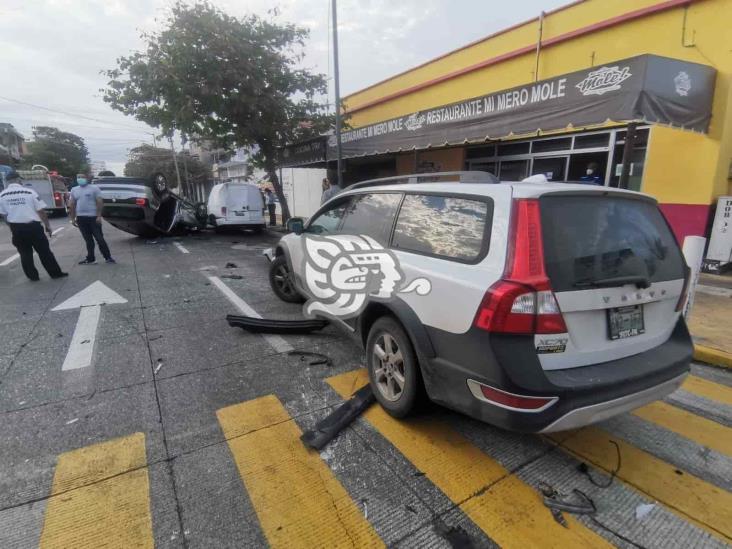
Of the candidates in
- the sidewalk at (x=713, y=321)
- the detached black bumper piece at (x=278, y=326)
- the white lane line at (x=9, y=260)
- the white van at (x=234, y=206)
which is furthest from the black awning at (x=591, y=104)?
the white lane line at (x=9, y=260)

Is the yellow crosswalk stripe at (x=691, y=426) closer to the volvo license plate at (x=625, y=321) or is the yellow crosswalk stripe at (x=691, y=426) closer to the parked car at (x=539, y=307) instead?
the parked car at (x=539, y=307)

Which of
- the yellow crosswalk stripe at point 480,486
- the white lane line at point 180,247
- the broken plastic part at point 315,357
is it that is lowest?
the yellow crosswalk stripe at point 480,486

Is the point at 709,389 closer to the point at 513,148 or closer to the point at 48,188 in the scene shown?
the point at 513,148

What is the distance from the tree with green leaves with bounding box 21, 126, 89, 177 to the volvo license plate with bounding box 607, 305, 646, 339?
75.8 meters

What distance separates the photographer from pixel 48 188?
24406mm

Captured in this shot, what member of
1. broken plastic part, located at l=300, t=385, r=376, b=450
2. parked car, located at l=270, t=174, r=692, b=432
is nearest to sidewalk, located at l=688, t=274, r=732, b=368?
parked car, located at l=270, t=174, r=692, b=432

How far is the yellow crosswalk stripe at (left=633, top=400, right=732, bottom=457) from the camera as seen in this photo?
2580mm

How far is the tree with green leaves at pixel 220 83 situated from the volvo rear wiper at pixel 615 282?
40.0ft

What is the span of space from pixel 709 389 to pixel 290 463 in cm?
360

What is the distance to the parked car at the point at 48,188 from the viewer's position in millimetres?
23484

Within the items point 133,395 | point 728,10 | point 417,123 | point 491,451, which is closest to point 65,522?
point 133,395

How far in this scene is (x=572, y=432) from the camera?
2680 mm

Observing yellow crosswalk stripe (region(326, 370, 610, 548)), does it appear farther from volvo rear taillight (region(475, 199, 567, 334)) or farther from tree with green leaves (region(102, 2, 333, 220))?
tree with green leaves (region(102, 2, 333, 220))

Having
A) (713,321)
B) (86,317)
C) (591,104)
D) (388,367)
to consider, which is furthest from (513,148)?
(86,317)
